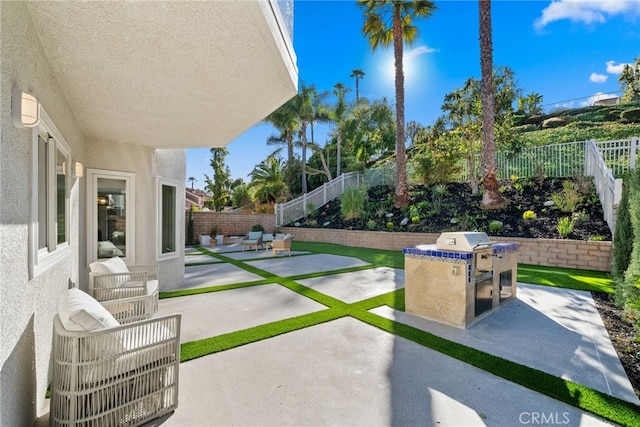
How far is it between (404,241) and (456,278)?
8.24m

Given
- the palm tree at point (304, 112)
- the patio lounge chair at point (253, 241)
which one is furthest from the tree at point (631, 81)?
the patio lounge chair at point (253, 241)

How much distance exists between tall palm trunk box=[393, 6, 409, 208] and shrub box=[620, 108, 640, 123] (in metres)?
21.1

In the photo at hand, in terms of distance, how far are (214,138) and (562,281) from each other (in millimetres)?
8803

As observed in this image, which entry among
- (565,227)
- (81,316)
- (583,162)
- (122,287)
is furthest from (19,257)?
(583,162)

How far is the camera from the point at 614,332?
4.16 meters

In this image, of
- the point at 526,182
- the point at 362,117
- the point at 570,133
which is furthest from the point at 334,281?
the point at 570,133

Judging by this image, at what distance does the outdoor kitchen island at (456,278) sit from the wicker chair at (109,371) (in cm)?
371

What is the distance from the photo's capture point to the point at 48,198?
3.26m

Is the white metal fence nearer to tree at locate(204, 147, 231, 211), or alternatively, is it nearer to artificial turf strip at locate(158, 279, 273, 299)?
artificial turf strip at locate(158, 279, 273, 299)

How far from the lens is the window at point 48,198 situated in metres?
2.54

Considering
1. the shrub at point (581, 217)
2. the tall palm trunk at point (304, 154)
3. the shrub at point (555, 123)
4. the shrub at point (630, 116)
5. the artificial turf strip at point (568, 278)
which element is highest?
the shrub at point (555, 123)

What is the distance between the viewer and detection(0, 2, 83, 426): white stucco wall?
184 cm

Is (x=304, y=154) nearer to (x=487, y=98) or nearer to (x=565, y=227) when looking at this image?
(x=487, y=98)

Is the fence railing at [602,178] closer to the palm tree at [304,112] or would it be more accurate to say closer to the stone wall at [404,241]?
the stone wall at [404,241]
